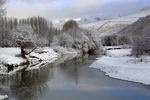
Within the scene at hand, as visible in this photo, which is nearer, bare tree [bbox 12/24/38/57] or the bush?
bare tree [bbox 12/24/38/57]

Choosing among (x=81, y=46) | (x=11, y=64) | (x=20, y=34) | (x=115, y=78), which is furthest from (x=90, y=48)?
(x=115, y=78)

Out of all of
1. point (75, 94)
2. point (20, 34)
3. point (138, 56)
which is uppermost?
point (20, 34)

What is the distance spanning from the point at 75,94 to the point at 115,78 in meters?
7.49

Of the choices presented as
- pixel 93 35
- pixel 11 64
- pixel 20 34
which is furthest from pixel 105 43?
pixel 11 64

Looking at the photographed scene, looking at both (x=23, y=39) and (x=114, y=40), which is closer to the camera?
(x=23, y=39)

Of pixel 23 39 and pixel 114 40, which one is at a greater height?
pixel 114 40

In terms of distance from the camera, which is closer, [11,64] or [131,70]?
[131,70]

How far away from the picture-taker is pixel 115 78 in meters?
20.2

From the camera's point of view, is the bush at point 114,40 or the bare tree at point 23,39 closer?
the bare tree at point 23,39

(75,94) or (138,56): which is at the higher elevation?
(138,56)

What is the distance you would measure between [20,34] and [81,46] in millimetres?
34165

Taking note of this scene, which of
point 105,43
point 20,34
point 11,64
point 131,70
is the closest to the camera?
point 131,70

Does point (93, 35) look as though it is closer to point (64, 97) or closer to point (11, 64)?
point (11, 64)

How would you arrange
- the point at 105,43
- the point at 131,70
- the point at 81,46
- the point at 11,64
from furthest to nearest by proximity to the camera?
the point at 105,43 → the point at 81,46 → the point at 11,64 → the point at 131,70
